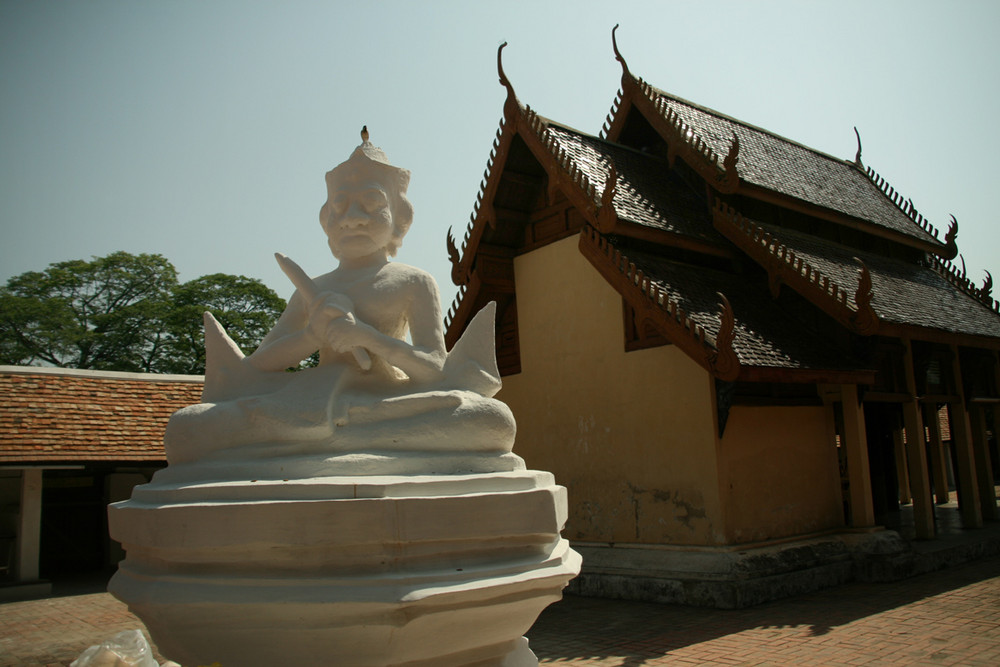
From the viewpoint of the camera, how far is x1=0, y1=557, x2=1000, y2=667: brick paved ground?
5.74m

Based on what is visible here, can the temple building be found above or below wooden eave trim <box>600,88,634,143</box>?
below

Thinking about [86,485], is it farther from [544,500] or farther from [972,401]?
[972,401]

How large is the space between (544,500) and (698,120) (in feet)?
35.6

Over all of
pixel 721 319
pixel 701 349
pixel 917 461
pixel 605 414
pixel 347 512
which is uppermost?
pixel 721 319

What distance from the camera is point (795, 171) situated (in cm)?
1282

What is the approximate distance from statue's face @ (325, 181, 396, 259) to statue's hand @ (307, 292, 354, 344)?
0.35 m

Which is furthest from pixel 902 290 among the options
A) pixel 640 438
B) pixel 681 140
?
pixel 640 438

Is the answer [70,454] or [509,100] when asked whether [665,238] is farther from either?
[70,454]

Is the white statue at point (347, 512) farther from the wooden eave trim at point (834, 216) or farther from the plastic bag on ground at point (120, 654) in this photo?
the wooden eave trim at point (834, 216)

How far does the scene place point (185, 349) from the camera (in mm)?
26828

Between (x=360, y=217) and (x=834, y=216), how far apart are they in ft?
33.3

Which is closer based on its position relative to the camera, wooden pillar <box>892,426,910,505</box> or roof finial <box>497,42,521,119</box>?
roof finial <box>497,42,521,119</box>

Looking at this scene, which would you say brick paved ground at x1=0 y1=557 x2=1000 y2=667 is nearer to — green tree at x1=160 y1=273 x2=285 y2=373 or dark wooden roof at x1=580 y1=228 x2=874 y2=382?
dark wooden roof at x1=580 y1=228 x2=874 y2=382

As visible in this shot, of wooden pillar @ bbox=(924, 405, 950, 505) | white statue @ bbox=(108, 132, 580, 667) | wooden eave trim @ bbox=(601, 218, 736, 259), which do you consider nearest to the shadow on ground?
white statue @ bbox=(108, 132, 580, 667)
